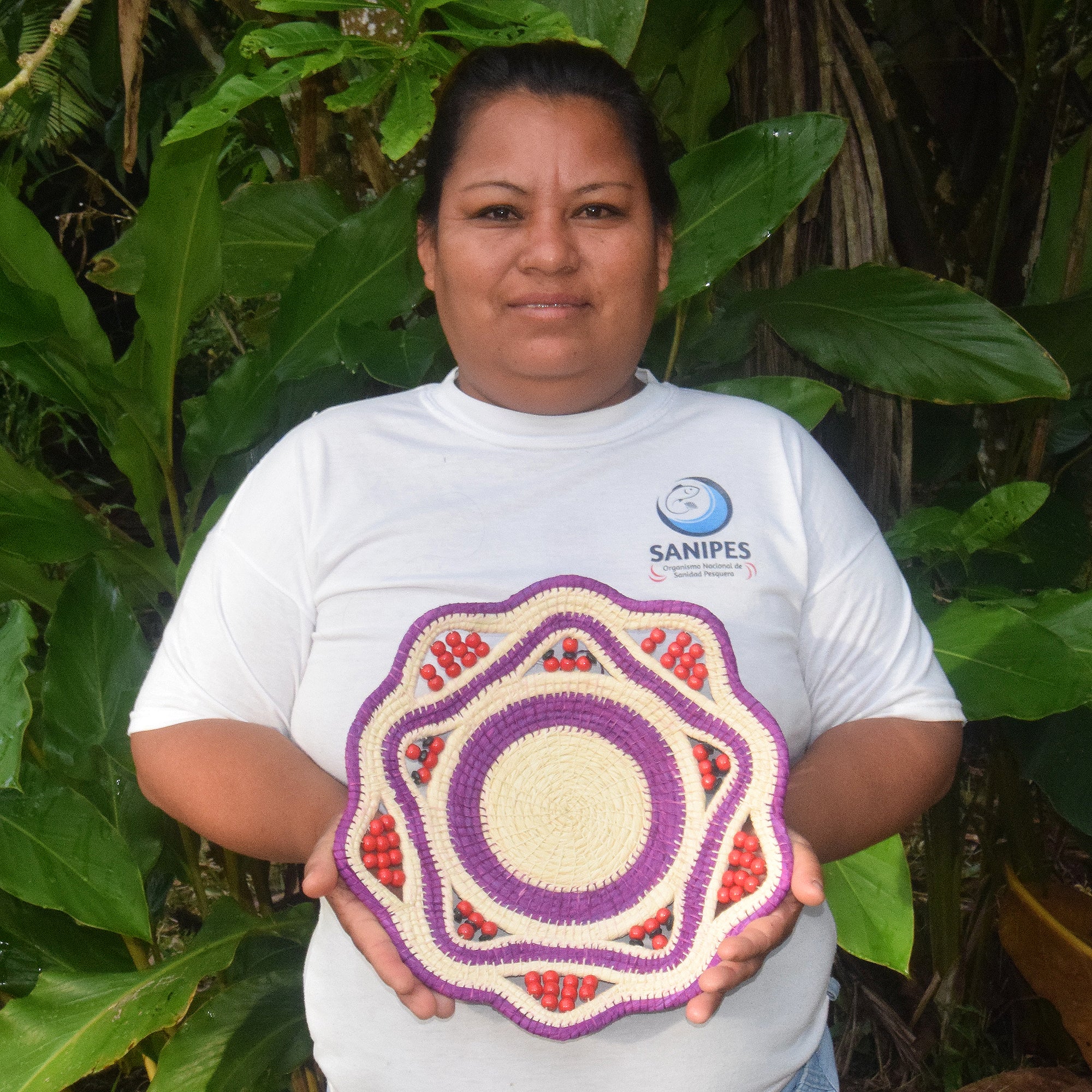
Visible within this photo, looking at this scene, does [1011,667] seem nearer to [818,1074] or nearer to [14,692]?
[818,1074]

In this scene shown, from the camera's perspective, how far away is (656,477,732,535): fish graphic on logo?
74cm

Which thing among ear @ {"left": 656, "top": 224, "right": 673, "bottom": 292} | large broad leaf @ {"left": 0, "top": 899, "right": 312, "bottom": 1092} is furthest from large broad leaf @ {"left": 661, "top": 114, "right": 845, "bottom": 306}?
large broad leaf @ {"left": 0, "top": 899, "right": 312, "bottom": 1092}

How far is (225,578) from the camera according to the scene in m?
0.73

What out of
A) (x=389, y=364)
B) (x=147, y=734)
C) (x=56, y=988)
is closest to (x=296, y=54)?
(x=389, y=364)

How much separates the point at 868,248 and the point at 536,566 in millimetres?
754

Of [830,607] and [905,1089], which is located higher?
[830,607]

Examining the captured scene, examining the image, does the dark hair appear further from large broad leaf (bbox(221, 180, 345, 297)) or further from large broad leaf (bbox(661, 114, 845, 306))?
large broad leaf (bbox(221, 180, 345, 297))

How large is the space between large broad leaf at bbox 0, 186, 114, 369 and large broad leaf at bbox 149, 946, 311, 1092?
637 mm

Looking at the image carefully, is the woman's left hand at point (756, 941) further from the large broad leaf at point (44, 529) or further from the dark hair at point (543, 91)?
the large broad leaf at point (44, 529)

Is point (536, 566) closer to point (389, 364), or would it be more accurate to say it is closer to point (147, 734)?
point (147, 734)

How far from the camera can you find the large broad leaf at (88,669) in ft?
3.51

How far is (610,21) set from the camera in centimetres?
101

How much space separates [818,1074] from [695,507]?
416 millimetres

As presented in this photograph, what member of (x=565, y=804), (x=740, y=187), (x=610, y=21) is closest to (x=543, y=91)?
(x=610, y=21)
